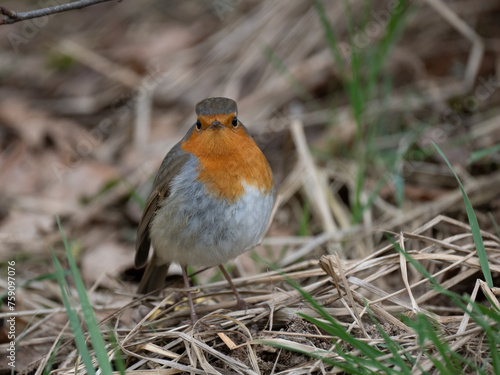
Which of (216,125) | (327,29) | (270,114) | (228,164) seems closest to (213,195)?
(228,164)

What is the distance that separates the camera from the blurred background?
4.56m

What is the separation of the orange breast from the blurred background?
1025 millimetres

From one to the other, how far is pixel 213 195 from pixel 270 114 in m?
3.00

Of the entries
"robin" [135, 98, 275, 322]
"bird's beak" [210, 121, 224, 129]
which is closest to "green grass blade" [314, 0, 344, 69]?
"robin" [135, 98, 275, 322]

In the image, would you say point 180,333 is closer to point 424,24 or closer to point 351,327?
point 351,327

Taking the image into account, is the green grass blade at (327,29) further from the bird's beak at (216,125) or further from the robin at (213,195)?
the bird's beak at (216,125)

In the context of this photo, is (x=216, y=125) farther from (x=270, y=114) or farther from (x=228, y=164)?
(x=270, y=114)

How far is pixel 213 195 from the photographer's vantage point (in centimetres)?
314

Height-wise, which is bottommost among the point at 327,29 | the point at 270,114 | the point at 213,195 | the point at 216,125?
the point at 213,195

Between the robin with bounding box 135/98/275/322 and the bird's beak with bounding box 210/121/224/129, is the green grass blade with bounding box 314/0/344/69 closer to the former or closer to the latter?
the robin with bounding box 135/98/275/322

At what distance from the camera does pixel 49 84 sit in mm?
6887

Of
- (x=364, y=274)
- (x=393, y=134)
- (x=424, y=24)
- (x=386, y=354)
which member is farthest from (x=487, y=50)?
(x=386, y=354)

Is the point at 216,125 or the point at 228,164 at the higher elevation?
the point at 216,125

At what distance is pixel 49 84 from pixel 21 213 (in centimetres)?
232
